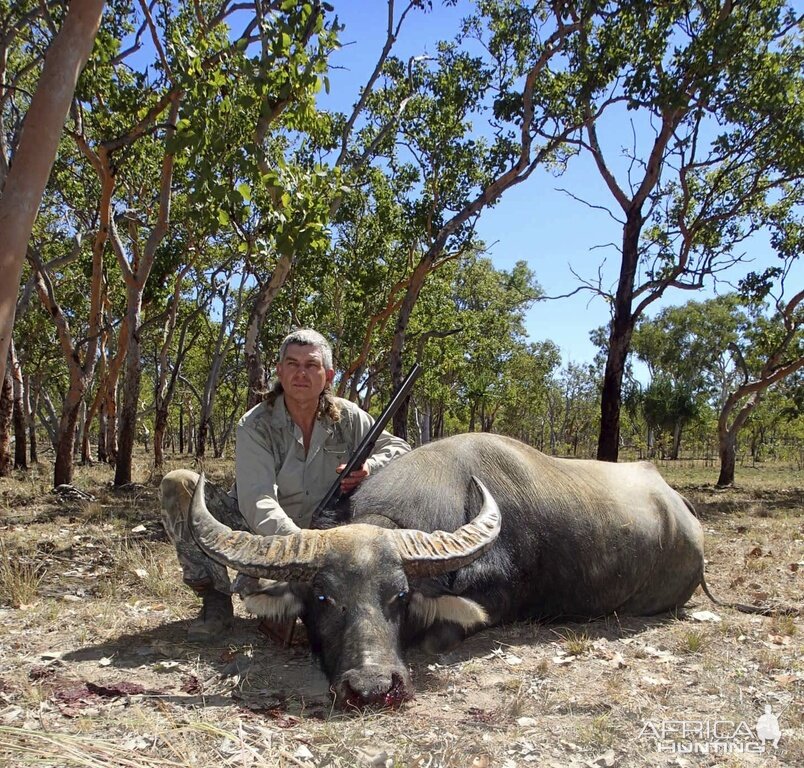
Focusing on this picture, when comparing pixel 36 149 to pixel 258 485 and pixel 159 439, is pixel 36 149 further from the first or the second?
pixel 159 439

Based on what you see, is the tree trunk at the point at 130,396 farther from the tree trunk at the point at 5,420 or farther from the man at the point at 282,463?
the man at the point at 282,463

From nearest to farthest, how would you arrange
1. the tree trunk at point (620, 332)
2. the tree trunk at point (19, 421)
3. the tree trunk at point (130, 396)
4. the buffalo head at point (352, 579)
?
the buffalo head at point (352, 579) < the tree trunk at point (130, 396) < the tree trunk at point (620, 332) < the tree trunk at point (19, 421)

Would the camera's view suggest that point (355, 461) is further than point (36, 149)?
Yes

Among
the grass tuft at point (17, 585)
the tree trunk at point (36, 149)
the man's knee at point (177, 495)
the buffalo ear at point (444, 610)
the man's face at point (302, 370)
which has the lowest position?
the grass tuft at point (17, 585)

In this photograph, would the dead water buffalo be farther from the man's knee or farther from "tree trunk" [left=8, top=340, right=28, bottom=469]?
"tree trunk" [left=8, top=340, right=28, bottom=469]

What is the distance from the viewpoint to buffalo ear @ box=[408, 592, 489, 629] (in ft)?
13.4

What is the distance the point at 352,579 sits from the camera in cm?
375

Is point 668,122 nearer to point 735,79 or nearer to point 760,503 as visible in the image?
point 735,79

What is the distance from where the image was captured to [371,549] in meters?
3.89

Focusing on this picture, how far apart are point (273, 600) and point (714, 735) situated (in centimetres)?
238

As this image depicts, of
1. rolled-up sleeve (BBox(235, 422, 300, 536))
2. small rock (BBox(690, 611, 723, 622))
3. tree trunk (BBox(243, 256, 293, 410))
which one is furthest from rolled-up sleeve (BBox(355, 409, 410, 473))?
tree trunk (BBox(243, 256, 293, 410))

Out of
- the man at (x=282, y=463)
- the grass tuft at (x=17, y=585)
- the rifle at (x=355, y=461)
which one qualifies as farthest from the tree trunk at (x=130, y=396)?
the rifle at (x=355, y=461)

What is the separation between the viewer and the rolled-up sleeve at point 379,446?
17.0ft

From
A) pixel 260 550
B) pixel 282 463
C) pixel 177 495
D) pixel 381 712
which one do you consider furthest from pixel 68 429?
pixel 381 712
